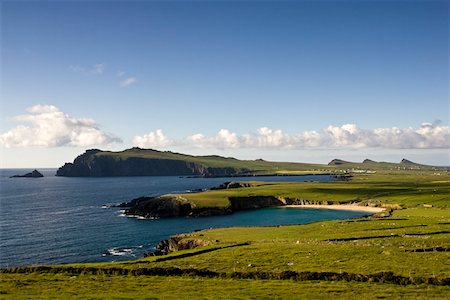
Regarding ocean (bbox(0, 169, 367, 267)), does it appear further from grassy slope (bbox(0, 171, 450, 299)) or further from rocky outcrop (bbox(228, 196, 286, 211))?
grassy slope (bbox(0, 171, 450, 299))

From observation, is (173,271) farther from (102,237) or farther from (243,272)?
(102,237)

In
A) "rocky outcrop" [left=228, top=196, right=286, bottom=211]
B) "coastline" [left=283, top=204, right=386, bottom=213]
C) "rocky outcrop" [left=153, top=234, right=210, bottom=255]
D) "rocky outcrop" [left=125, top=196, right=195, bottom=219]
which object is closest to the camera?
"rocky outcrop" [left=153, top=234, right=210, bottom=255]

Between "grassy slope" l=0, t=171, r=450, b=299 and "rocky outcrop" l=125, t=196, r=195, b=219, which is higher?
"grassy slope" l=0, t=171, r=450, b=299

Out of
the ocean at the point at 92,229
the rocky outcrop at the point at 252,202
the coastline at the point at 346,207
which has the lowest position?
the ocean at the point at 92,229

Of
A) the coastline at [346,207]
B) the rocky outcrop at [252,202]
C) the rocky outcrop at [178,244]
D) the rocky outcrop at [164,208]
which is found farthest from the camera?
the rocky outcrop at [252,202]

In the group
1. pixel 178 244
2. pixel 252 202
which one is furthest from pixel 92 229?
pixel 252 202

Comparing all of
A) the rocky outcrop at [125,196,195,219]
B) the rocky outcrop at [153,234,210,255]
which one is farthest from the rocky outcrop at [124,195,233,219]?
A: the rocky outcrop at [153,234,210,255]

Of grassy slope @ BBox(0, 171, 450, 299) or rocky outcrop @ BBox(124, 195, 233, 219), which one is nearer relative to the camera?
grassy slope @ BBox(0, 171, 450, 299)

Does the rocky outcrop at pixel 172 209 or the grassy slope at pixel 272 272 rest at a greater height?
the grassy slope at pixel 272 272

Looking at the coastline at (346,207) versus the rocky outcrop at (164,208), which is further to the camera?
the coastline at (346,207)

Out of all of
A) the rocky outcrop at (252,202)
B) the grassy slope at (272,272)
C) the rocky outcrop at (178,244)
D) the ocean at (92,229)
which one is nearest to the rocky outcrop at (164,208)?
the ocean at (92,229)

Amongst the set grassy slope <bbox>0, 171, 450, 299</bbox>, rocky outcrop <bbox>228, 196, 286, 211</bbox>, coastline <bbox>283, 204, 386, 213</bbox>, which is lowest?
coastline <bbox>283, 204, 386, 213</bbox>

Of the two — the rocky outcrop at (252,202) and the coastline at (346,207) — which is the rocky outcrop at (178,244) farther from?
the coastline at (346,207)

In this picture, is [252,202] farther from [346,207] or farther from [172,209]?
[346,207]
